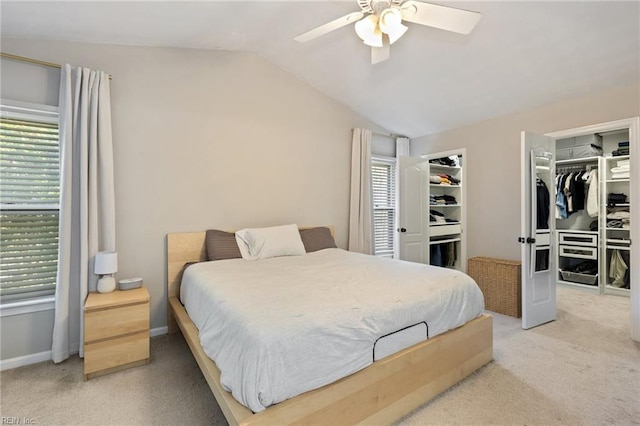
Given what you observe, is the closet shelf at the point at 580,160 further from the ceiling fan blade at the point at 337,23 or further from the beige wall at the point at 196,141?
the ceiling fan blade at the point at 337,23

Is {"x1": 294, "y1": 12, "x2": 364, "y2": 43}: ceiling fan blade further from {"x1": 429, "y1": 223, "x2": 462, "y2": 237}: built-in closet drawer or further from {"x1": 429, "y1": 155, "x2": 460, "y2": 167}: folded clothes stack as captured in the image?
{"x1": 429, "y1": 223, "x2": 462, "y2": 237}: built-in closet drawer

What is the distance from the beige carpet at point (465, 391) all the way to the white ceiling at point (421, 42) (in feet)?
7.98

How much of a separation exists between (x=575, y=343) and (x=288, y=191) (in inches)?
123

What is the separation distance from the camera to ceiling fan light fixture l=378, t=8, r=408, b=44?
1.79 meters

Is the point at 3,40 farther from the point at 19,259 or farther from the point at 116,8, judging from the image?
the point at 19,259

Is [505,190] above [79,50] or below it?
below

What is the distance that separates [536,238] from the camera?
3133 mm

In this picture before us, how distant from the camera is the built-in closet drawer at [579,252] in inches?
173

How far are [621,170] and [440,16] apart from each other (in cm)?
416

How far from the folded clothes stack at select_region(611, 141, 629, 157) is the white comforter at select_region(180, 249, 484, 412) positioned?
3632 mm

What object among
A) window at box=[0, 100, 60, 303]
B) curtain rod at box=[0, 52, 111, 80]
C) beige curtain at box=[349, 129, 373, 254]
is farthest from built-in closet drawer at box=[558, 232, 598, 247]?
curtain rod at box=[0, 52, 111, 80]

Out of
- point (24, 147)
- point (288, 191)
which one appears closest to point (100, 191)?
point (24, 147)

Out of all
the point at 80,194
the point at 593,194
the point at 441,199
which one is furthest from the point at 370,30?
the point at 593,194

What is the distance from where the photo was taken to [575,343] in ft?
8.83
